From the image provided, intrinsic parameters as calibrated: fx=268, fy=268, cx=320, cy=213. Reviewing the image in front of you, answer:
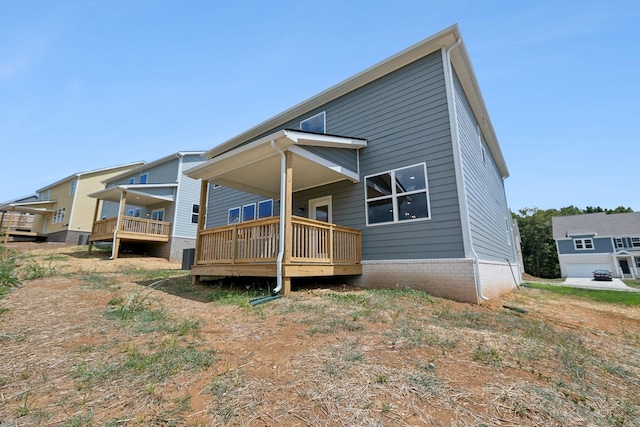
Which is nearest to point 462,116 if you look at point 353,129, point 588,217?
point 353,129

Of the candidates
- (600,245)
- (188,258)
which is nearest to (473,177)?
(188,258)

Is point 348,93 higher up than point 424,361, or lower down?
higher up

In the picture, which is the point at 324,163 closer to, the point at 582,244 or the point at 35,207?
the point at 35,207

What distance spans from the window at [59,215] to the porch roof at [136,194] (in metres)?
10.1

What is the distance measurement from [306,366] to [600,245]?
1501 inches

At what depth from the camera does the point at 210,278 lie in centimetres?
918

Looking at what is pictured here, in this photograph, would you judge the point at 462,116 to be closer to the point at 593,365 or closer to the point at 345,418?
the point at 593,365

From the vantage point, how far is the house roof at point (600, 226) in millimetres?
27062

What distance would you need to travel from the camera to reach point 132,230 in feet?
50.8

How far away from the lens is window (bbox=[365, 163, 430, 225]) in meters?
7.16

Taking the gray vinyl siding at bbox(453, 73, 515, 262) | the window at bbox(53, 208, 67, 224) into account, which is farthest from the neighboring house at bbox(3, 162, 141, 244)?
the gray vinyl siding at bbox(453, 73, 515, 262)

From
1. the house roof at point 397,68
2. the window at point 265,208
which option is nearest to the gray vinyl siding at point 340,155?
the house roof at point 397,68

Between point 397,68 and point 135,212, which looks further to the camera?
point 135,212

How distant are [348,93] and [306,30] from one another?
2.35 m
